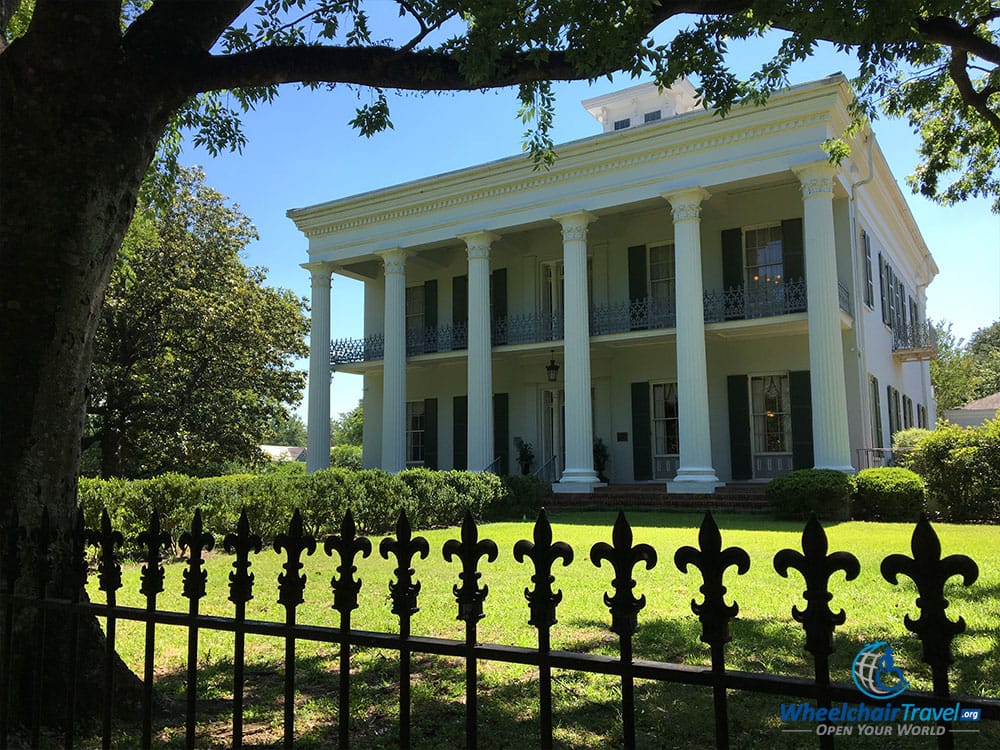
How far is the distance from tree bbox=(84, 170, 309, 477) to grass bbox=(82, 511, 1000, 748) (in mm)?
16630

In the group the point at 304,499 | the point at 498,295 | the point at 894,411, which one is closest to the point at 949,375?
the point at 894,411

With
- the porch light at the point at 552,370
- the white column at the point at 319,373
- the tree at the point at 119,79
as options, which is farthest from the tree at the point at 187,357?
the tree at the point at 119,79

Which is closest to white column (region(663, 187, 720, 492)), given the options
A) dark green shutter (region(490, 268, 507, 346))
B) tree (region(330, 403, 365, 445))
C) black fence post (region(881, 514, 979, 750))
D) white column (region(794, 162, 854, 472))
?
white column (region(794, 162, 854, 472))

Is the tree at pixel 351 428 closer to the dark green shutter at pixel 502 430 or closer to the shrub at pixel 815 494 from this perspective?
the dark green shutter at pixel 502 430

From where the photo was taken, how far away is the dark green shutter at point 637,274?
21.2 m

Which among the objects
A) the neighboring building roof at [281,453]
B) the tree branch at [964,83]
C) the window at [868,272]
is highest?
the window at [868,272]

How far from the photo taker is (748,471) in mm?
19234

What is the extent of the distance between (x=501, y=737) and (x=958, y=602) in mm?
4974

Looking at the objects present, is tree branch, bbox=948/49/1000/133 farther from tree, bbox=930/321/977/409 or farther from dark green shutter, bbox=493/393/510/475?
tree, bbox=930/321/977/409

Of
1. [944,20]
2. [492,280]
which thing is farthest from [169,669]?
[492,280]

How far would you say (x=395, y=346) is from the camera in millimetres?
22797

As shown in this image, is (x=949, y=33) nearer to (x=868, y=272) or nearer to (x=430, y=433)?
(x=868, y=272)

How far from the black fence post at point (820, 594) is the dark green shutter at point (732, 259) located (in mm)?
18745

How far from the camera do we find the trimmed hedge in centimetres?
1096
